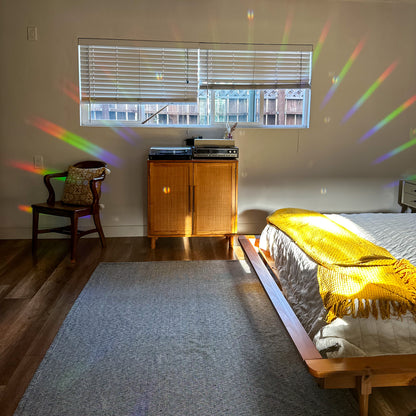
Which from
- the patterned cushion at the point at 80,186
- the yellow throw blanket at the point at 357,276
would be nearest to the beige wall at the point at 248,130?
the patterned cushion at the point at 80,186

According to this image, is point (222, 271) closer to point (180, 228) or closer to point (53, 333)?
point (180, 228)

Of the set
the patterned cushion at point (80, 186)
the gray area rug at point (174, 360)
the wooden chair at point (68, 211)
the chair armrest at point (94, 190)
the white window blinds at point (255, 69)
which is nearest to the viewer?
the gray area rug at point (174, 360)

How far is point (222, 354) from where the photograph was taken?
6.76 ft

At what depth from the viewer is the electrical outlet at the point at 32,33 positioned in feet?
13.0

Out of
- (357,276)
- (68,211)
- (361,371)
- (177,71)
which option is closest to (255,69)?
(177,71)

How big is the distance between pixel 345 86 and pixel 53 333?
358cm

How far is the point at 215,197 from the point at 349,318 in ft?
7.82

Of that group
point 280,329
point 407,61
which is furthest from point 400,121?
point 280,329

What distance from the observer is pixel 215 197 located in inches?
153

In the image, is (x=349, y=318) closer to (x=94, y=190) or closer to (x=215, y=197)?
(x=215, y=197)

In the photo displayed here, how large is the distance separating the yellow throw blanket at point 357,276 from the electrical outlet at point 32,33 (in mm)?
3177

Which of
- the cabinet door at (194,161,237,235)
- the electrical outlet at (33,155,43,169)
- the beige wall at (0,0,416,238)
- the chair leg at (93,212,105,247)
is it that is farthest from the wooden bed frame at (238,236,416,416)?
the electrical outlet at (33,155,43,169)

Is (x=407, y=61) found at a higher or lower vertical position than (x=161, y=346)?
higher

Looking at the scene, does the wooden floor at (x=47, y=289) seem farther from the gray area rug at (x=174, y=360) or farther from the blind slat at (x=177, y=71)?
the blind slat at (x=177, y=71)
